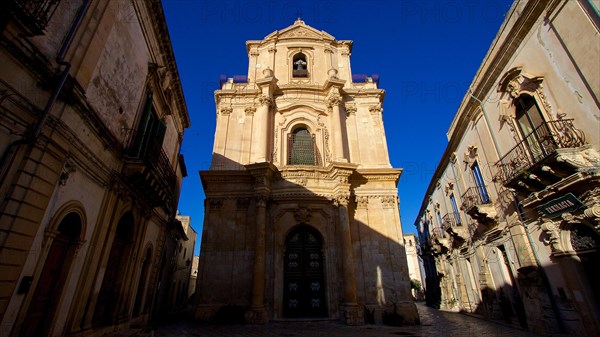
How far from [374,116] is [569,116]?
28.4 ft

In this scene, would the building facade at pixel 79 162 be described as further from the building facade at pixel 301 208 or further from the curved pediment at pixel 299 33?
the curved pediment at pixel 299 33

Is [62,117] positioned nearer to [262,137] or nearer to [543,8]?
[262,137]

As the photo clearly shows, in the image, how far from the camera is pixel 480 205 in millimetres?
10875

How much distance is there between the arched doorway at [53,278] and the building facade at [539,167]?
11520 millimetres

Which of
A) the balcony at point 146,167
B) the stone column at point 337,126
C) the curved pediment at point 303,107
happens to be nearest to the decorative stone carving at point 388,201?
the stone column at point 337,126

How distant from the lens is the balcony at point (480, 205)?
35.2 feet

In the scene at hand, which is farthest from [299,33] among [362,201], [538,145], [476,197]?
[538,145]

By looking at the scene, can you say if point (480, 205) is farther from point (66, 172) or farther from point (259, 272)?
point (66, 172)

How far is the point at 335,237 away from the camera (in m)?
12.0

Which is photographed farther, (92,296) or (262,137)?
(262,137)

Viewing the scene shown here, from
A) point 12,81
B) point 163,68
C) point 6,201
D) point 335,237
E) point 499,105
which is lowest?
point 6,201

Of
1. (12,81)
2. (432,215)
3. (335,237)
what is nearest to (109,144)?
(12,81)

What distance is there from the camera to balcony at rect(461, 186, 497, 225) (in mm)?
10734

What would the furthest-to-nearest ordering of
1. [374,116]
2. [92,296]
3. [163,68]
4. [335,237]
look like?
1. [374,116]
2. [335,237]
3. [163,68]
4. [92,296]
